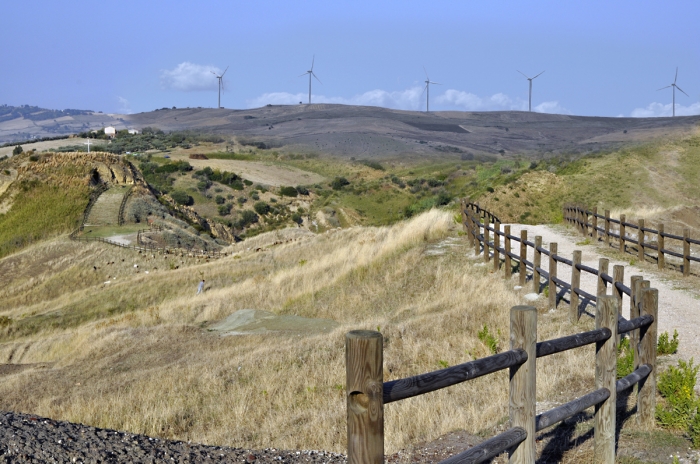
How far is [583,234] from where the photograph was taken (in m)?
24.5

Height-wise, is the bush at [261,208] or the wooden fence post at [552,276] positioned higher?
the wooden fence post at [552,276]

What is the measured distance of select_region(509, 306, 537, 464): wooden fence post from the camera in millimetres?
4344

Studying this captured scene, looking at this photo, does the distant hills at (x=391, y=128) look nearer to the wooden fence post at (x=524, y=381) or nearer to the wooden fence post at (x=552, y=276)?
the wooden fence post at (x=552, y=276)

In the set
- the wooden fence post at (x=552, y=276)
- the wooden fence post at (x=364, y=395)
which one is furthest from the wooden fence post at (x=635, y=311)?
the wooden fence post at (x=552, y=276)

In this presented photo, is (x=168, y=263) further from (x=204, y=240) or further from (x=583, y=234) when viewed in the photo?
(x=583, y=234)

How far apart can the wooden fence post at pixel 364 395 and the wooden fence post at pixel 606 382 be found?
8.66ft

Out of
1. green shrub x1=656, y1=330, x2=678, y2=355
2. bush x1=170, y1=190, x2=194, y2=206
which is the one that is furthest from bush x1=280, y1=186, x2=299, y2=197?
green shrub x1=656, y1=330, x2=678, y2=355

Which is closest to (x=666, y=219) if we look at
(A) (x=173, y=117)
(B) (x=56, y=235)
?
(B) (x=56, y=235)

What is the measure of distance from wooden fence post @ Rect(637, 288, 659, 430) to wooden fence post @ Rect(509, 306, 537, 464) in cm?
233

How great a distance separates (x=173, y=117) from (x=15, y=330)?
127 metres

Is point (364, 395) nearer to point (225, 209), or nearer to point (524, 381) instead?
point (524, 381)

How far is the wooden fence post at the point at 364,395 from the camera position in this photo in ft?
10.8

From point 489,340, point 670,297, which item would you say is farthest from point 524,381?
point 670,297

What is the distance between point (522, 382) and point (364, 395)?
1.47 meters
